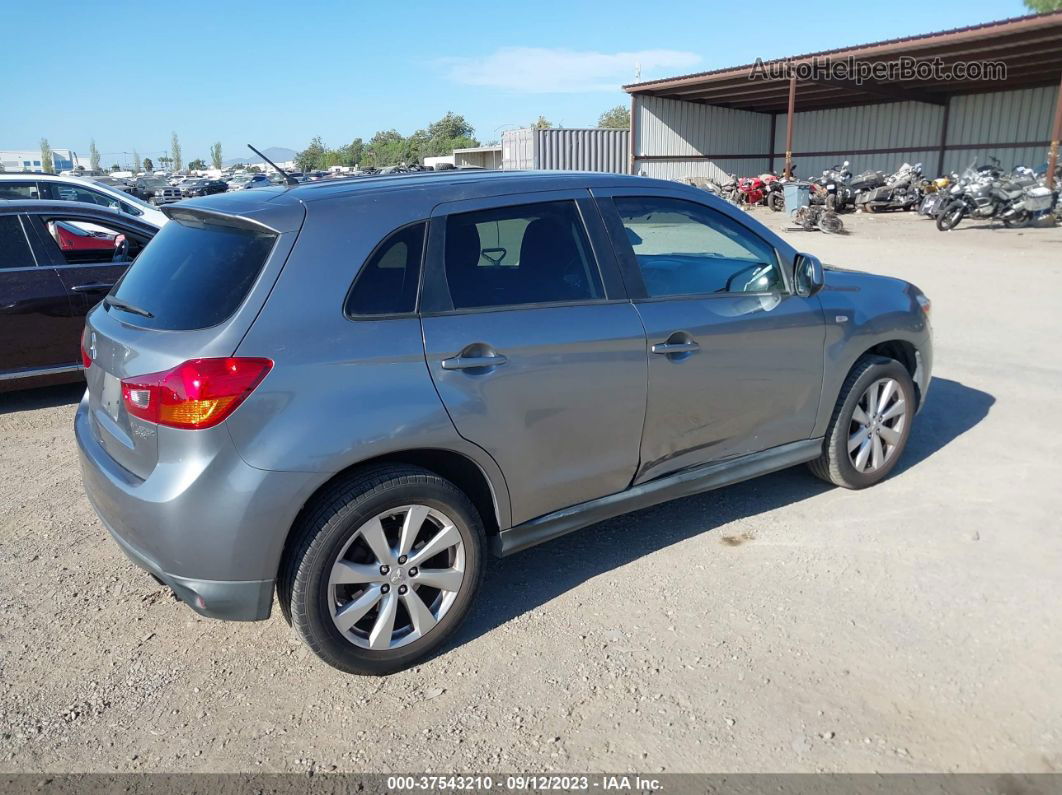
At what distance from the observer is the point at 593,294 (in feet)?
11.2

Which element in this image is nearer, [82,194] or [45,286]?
[45,286]

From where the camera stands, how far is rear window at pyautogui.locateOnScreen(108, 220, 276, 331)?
9.25ft

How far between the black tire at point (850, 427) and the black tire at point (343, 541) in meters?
2.23

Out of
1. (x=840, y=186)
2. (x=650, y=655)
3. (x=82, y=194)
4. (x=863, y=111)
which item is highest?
(x=863, y=111)

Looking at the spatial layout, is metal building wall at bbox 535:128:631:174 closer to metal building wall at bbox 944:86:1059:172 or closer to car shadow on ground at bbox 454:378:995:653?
metal building wall at bbox 944:86:1059:172

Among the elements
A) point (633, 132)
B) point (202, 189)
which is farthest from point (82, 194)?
point (202, 189)

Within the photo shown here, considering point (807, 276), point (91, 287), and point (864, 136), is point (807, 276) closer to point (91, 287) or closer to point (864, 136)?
point (91, 287)

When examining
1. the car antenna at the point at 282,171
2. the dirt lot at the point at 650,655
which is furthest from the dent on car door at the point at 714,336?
the car antenna at the point at 282,171

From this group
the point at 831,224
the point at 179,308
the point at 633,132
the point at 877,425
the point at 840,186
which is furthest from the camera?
the point at 633,132

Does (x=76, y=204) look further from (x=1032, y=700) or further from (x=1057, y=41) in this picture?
(x=1057, y=41)

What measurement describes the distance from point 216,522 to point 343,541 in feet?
1.37

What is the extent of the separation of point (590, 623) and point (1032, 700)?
62.1 inches

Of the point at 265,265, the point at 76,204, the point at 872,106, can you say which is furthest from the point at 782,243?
the point at 872,106

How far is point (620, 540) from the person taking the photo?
4.07m
